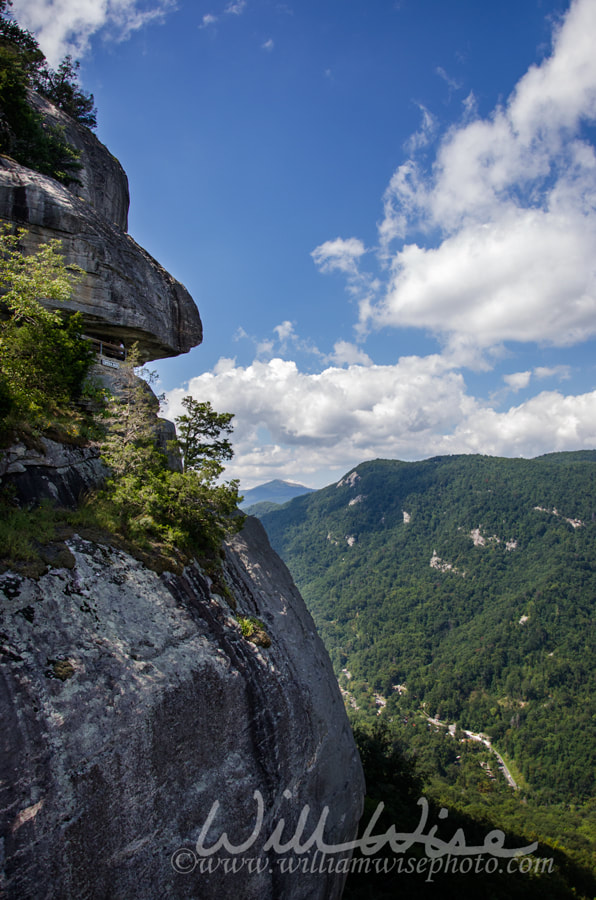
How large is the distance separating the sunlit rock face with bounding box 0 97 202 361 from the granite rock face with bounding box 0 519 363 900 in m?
14.6

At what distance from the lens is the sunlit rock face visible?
17.6 meters

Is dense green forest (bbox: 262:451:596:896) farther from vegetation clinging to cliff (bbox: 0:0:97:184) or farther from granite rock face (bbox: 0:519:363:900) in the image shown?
vegetation clinging to cliff (bbox: 0:0:97:184)

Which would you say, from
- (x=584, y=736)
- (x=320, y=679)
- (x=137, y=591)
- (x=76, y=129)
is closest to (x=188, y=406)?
(x=137, y=591)

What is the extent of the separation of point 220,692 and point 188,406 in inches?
381

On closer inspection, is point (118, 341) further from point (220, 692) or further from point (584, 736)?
point (584, 736)

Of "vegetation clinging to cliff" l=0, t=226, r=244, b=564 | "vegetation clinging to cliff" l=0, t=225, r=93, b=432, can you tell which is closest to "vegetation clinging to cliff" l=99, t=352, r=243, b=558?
"vegetation clinging to cliff" l=0, t=226, r=244, b=564

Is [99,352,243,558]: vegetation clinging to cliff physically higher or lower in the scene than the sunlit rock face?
lower

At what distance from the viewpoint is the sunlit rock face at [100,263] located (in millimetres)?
17594

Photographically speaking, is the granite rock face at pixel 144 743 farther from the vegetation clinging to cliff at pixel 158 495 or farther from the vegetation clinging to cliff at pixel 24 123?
the vegetation clinging to cliff at pixel 24 123

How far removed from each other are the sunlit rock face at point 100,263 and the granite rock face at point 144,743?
14596 millimetres

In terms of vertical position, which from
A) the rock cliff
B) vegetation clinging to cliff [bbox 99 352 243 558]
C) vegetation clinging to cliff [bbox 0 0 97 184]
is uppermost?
vegetation clinging to cliff [bbox 0 0 97 184]

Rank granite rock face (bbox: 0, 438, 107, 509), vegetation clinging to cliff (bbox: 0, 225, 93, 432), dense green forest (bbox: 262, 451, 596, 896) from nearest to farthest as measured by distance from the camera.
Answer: granite rock face (bbox: 0, 438, 107, 509), vegetation clinging to cliff (bbox: 0, 225, 93, 432), dense green forest (bbox: 262, 451, 596, 896)

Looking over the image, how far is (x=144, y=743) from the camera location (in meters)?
7.73

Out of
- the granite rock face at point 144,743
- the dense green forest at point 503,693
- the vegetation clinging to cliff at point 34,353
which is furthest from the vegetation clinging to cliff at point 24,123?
the dense green forest at point 503,693
